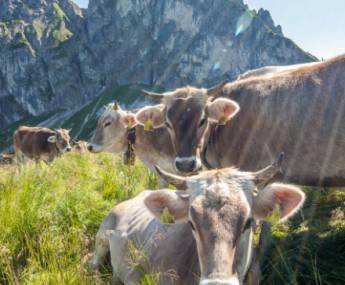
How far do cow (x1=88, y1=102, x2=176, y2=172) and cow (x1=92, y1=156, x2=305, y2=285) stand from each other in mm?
4299

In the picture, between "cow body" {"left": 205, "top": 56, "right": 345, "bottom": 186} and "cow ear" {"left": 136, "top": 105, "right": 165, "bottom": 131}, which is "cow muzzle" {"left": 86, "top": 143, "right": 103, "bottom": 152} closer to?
"cow ear" {"left": 136, "top": 105, "right": 165, "bottom": 131}

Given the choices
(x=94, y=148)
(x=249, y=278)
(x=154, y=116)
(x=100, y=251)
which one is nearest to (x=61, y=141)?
(x=94, y=148)

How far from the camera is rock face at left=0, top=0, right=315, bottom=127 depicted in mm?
167750

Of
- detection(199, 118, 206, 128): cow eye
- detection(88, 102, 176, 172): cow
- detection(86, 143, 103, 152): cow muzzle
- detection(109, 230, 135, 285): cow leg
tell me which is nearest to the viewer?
detection(109, 230, 135, 285): cow leg

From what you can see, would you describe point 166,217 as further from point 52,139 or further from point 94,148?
point 52,139

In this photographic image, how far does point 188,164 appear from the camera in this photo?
20.6ft

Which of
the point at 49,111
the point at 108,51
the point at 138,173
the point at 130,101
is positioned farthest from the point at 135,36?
the point at 138,173

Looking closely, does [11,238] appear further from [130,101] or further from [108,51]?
[108,51]

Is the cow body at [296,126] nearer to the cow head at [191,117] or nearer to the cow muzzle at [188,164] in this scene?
the cow head at [191,117]

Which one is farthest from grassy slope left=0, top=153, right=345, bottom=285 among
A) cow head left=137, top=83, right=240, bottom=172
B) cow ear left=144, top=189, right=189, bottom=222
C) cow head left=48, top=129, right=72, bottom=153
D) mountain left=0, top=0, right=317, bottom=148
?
mountain left=0, top=0, right=317, bottom=148

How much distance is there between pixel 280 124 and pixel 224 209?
10.6ft

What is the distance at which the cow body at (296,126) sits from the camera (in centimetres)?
552

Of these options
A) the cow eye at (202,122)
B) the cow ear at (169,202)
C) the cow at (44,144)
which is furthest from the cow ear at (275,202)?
the cow at (44,144)

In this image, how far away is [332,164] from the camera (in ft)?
18.0
